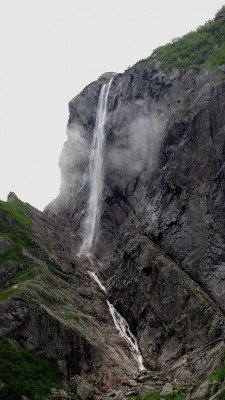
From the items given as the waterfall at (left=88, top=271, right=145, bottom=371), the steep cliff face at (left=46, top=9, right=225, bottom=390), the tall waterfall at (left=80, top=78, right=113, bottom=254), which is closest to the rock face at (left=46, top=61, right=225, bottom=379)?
the steep cliff face at (left=46, top=9, right=225, bottom=390)

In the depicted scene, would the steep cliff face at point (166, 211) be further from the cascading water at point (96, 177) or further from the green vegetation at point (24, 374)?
the green vegetation at point (24, 374)

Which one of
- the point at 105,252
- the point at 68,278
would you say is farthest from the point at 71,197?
the point at 68,278

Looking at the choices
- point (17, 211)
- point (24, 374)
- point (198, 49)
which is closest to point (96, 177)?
point (17, 211)

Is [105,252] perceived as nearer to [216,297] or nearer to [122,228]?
[122,228]

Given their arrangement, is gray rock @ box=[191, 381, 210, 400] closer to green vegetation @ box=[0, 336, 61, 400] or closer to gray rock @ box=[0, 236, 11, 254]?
green vegetation @ box=[0, 336, 61, 400]

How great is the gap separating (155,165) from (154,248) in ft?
53.3

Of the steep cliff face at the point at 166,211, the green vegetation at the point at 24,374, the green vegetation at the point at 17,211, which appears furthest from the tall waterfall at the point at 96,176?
the green vegetation at the point at 24,374

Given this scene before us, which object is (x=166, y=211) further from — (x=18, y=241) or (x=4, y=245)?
(x=4, y=245)

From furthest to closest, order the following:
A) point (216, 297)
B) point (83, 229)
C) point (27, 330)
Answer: point (83, 229), point (216, 297), point (27, 330)

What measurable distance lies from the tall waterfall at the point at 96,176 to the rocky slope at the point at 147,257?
2.27m

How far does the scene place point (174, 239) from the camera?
2421 inches

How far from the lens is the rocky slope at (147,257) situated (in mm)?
46250

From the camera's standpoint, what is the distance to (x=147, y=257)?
61156 mm

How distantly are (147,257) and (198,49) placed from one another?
127ft
